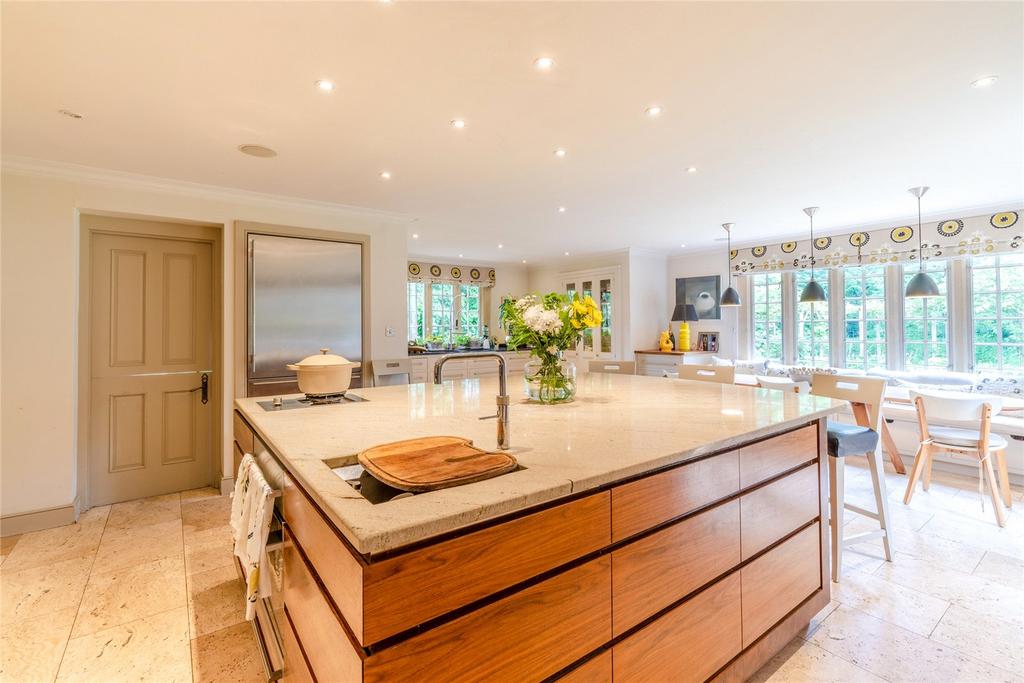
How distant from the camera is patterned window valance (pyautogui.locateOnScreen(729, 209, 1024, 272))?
165 inches

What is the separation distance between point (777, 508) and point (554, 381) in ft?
3.27

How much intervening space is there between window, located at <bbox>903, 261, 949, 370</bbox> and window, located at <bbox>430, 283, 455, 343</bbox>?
5.79 metres

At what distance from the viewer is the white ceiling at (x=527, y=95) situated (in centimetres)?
166

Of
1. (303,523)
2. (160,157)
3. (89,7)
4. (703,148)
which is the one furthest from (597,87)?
(160,157)

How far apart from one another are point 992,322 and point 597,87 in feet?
15.7

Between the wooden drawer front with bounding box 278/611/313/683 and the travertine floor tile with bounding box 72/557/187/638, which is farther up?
the wooden drawer front with bounding box 278/611/313/683

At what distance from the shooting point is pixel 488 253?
22.4 feet

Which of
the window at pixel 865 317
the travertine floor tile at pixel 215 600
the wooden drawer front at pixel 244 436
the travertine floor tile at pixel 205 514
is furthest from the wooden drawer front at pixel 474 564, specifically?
the window at pixel 865 317

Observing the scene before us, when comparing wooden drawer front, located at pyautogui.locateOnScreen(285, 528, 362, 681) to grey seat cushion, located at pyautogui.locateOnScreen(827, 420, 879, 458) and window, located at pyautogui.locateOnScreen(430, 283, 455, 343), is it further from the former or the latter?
window, located at pyautogui.locateOnScreen(430, 283, 455, 343)

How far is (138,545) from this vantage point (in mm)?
2822

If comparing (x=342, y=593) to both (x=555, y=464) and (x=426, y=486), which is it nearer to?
(x=426, y=486)

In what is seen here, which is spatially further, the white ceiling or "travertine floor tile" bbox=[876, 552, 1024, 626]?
"travertine floor tile" bbox=[876, 552, 1024, 626]

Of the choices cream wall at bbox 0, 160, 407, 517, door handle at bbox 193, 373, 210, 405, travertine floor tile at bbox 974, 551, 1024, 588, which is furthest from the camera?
door handle at bbox 193, 373, 210, 405

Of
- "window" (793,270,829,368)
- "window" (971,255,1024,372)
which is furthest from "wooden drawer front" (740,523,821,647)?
"window" (793,270,829,368)
